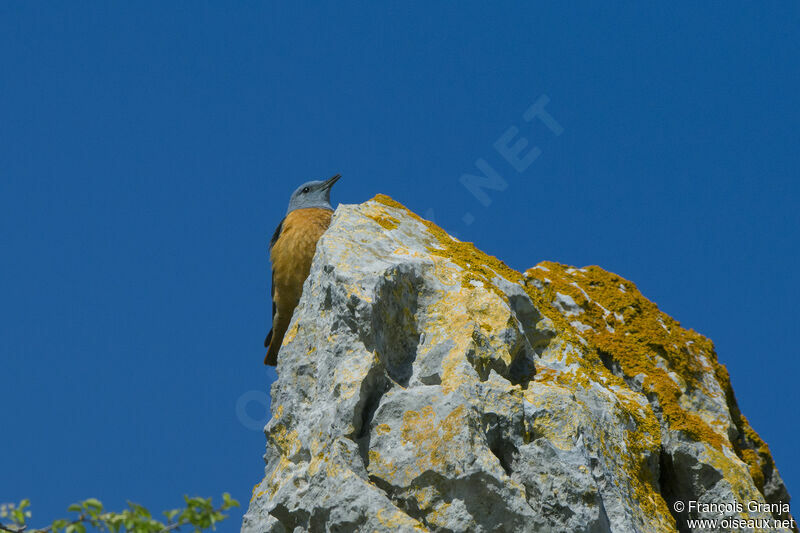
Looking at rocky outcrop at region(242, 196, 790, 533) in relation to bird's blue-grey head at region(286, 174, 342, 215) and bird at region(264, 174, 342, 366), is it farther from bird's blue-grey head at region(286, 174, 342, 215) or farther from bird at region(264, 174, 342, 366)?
bird's blue-grey head at region(286, 174, 342, 215)

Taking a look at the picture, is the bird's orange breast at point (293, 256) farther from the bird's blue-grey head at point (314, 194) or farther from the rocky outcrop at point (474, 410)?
the rocky outcrop at point (474, 410)

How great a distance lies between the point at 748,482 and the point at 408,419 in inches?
108

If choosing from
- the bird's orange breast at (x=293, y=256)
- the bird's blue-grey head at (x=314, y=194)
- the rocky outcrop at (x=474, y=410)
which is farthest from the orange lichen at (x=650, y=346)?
the bird's blue-grey head at (x=314, y=194)

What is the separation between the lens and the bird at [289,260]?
8.22 m

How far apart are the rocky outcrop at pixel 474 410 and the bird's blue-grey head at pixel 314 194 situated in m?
1.84

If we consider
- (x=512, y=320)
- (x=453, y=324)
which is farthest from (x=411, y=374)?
(x=512, y=320)

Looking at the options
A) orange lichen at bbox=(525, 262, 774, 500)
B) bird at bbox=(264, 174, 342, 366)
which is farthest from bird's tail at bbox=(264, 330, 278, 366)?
orange lichen at bbox=(525, 262, 774, 500)

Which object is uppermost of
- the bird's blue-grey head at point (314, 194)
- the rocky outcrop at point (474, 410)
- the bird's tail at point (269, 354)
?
the bird's blue-grey head at point (314, 194)

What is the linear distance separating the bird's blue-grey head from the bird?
1.13 ft

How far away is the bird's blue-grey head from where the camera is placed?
9.47 meters

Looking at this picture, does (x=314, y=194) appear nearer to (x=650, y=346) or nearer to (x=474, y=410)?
(x=650, y=346)

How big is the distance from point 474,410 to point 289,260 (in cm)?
327

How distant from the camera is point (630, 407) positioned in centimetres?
667

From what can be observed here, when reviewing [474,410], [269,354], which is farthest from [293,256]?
[474,410]
